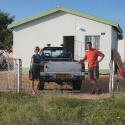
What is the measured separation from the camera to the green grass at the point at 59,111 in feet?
20.0

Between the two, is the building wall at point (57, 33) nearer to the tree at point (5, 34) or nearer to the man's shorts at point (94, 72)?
the tree at point (5, 34)

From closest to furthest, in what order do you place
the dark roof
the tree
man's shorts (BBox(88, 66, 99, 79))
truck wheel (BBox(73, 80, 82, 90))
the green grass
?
the green grass
man's shorts (BBox(88, 66, 99, 79))
truck wheel (BBox(73, 80, 82, 90))
the dark roof
the tree

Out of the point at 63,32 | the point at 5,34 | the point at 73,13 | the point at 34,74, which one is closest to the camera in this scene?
the point at 34,74

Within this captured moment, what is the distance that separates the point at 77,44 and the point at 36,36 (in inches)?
101

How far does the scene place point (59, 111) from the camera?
718cm

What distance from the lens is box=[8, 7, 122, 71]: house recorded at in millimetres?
17125

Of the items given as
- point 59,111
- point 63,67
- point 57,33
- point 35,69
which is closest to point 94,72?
point 63,67

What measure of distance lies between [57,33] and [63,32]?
0.37 meters

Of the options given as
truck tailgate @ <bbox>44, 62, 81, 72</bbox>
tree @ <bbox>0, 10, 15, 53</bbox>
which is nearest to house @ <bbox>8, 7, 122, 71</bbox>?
tree @ <bbox>0, 10, 15, 53</bbox>

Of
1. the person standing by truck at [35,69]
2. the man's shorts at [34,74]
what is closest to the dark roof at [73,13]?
the person standing by truck at [35,69]

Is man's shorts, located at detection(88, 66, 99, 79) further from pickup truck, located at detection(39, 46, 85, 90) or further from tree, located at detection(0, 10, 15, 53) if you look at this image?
tree, located at detection(0, 10, 15, 53)

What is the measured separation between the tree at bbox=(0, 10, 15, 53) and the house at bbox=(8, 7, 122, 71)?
5.39 metres

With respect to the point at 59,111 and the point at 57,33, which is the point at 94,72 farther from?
the point at 57,33

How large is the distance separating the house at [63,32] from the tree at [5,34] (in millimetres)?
5389
